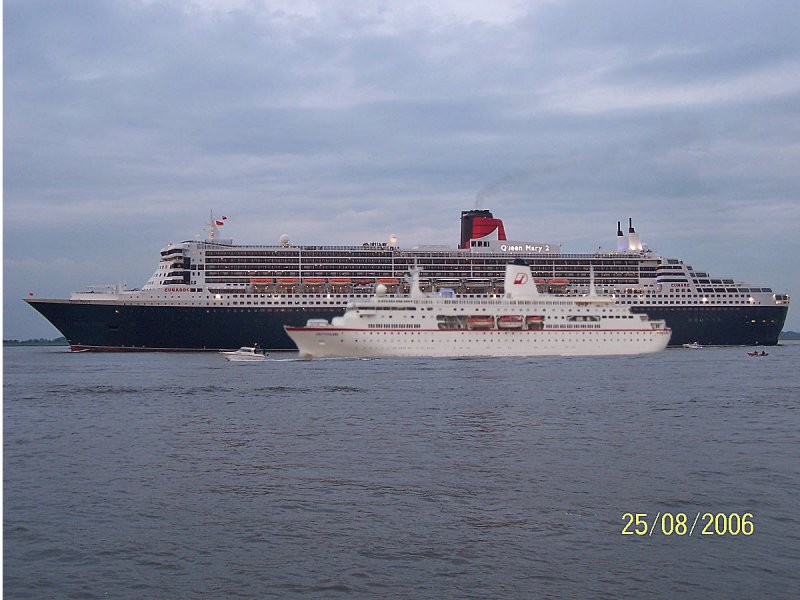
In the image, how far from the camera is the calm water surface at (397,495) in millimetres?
10312

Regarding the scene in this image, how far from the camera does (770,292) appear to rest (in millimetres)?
77812

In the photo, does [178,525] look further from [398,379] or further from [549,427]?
[398,379]

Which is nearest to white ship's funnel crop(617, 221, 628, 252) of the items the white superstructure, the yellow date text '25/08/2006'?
the white superstructure

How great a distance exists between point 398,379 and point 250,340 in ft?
103

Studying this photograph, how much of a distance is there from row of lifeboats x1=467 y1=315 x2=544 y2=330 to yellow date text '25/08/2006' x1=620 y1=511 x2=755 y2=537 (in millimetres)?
46126

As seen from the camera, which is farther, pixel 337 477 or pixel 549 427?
pixel 549 427

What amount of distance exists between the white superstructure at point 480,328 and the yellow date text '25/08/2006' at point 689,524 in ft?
144

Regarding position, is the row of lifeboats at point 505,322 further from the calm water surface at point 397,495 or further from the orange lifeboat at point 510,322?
the calm water surface at point 397,495

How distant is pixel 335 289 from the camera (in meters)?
73.4

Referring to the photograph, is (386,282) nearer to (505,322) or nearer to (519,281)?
(519,281)

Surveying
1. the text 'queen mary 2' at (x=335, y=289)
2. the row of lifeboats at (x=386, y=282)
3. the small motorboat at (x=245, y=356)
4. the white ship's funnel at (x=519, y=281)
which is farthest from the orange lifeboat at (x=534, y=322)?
the small motorboat at (x=245, y=356)

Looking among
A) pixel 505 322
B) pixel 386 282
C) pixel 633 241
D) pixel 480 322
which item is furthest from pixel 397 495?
pixel 633 241

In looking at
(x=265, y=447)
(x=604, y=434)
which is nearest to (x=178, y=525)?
(x=265, y=447)

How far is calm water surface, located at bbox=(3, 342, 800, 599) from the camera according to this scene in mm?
10312
